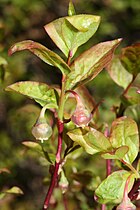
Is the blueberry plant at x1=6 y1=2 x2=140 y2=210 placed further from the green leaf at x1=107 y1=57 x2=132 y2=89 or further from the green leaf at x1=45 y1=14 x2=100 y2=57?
the green leaf at x1=107 y1=57 x2=132 y2=89

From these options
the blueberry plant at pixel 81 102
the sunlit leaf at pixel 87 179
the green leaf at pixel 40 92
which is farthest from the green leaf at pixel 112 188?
the sunlit leaf at pixel 87 179

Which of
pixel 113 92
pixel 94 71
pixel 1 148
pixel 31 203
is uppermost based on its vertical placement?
pixel 94 71

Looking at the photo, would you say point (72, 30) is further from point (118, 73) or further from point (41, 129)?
point (118, 73)

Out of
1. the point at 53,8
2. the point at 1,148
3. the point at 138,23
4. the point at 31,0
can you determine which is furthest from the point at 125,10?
the point at 1,148

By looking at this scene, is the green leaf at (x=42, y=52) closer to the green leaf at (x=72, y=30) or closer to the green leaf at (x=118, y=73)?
the green leaf at (x=72, y=30)

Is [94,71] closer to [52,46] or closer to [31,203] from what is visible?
[31,203]

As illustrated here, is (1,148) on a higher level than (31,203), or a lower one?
higher

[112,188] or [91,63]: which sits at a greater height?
[91,63]

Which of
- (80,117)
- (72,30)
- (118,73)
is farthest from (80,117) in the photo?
(118,73)
